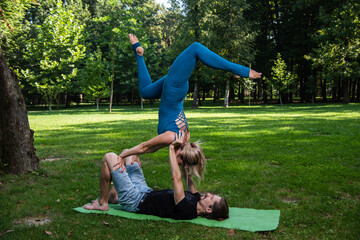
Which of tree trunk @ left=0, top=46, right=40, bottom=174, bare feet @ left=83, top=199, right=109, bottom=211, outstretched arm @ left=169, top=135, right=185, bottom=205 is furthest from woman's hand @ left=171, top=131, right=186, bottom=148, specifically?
tree trunk @ left=0, top=46, right=40, bottom=174

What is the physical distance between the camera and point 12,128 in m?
6.04

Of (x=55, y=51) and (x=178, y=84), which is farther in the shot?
(x=55, y=51)

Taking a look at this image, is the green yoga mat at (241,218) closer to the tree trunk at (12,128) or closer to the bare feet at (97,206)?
the bare feet at (97,206)

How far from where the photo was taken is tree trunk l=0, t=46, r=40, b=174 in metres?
5.99

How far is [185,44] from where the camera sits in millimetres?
33531

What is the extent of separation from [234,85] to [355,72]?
15.1m

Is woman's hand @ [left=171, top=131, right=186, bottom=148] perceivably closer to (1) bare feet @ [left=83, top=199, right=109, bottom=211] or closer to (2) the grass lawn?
(2) the grass lawn

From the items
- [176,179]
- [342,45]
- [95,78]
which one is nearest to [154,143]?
[176,179]

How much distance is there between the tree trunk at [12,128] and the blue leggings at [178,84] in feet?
10.6

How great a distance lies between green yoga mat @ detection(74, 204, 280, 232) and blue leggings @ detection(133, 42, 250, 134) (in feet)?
4.52

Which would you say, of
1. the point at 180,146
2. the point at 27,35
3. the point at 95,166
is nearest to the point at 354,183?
the point at 180,146

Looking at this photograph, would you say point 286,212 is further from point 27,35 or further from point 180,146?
point 27,35

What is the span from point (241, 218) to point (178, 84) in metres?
2.23

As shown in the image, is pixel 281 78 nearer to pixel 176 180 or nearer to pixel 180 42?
pixel 180 42
